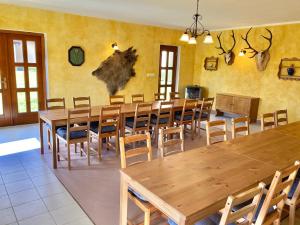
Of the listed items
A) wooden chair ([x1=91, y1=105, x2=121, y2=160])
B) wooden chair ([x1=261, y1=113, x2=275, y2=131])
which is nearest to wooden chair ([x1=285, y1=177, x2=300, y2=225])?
wooden chair ([x1=261, y1=113, x2=275, y2=131])

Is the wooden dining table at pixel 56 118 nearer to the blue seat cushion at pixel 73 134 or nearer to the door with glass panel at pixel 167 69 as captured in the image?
the blue seat cushion at pixel 73 134

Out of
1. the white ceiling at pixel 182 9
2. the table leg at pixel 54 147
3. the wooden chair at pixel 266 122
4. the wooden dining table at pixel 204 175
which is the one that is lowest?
the table leg at pixel 54 147

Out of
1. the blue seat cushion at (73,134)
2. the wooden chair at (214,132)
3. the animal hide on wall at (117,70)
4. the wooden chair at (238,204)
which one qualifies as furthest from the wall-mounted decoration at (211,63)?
the wooden chair at (238,204)

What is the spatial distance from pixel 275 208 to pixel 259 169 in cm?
36

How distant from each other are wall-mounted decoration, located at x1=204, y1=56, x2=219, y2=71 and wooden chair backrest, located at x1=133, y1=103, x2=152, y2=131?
4612 mm

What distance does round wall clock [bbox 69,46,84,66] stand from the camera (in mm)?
6125

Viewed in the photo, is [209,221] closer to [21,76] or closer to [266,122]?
[266,122]

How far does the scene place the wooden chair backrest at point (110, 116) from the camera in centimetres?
373

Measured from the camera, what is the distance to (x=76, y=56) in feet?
20.4

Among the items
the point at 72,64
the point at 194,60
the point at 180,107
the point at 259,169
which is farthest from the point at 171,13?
the point at 259,169

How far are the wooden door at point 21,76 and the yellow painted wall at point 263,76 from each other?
17.7ft

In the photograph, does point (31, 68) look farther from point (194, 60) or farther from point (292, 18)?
point (292, 18)

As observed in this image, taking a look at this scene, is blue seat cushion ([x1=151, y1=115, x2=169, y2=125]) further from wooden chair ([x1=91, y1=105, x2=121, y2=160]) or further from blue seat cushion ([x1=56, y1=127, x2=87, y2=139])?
blue seat cushion ([x1=56, y1=127, x2=87, y2=139])

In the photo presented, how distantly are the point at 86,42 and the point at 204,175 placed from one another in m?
5.40
